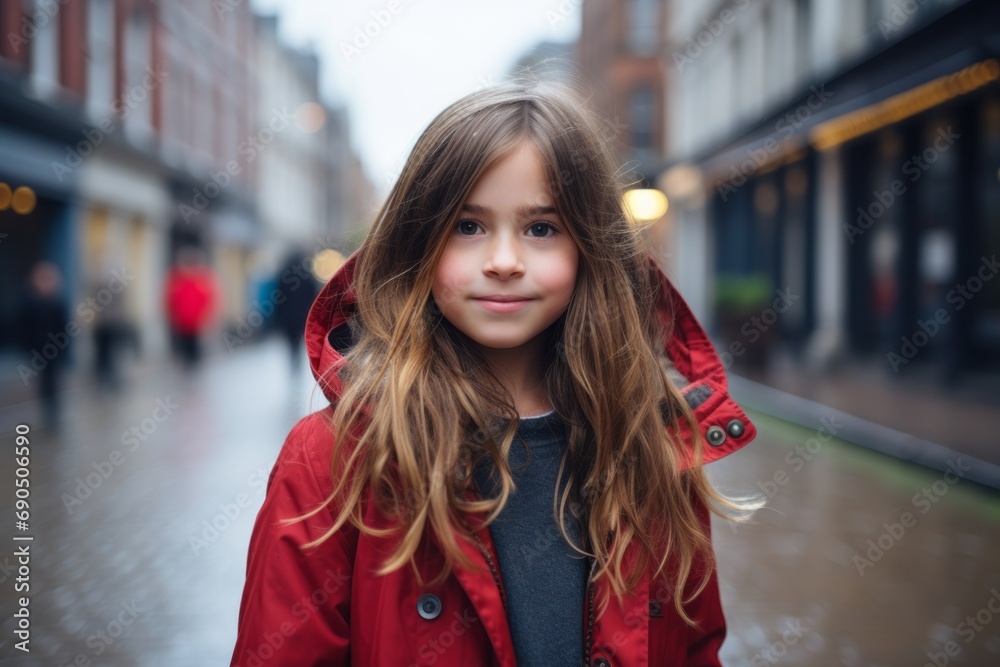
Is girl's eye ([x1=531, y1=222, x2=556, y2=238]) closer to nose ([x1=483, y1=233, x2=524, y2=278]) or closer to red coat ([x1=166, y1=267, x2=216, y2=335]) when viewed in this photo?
nose ([x1=483, y1=233, x2=524, y2=278])

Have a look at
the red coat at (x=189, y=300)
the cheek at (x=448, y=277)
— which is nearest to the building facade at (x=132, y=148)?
the red coat at (x=189, y=300)

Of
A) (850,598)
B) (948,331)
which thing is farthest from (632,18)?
(850,598)

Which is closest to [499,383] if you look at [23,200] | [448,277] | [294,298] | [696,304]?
[448,277]

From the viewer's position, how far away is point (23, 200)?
1597 cm

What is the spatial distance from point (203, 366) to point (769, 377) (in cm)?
1181

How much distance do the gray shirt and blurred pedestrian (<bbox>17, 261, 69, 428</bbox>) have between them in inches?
385

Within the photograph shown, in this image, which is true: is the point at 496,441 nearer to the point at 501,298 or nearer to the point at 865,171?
the point at 501,298

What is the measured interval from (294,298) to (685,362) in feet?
40.5

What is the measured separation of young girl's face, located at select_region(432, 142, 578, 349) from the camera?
1.59 m

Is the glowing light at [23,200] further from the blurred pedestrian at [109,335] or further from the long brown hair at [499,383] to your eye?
the long brown hair at [499,383]

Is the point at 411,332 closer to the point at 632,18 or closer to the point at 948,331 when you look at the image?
the point at 948,331

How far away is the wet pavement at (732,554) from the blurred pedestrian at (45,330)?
0.84 m

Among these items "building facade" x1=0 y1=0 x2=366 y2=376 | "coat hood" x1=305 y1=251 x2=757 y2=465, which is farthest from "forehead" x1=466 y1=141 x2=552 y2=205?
"building facade" x1=0 y1=0 x2=366 y2=376

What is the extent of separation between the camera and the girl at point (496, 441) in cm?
150
